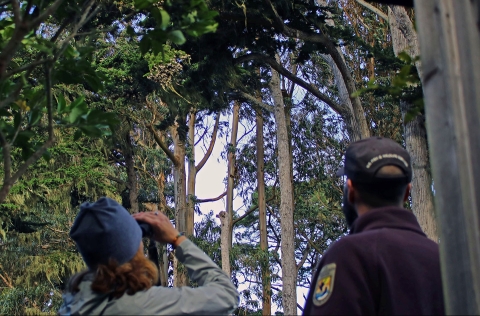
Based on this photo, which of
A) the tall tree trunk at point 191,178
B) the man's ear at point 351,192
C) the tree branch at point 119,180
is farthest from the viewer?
the tall tree trunk at point 191,178

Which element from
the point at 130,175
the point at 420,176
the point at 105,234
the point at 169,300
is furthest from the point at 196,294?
the point at 130,175

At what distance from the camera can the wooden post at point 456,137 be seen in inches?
44.8

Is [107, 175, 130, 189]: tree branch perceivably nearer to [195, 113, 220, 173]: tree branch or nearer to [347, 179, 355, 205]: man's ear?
[195, 113, 220, 173]: tree branch

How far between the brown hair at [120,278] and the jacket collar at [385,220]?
2.21 ft

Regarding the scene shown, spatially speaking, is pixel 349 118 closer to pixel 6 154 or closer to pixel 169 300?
pixel 6 154

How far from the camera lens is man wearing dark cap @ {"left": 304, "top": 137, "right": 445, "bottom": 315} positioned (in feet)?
5.53

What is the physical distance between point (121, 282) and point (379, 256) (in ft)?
2.54

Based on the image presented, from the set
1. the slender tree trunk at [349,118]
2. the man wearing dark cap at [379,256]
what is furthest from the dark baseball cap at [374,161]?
the slender tree trunk at [349,118]

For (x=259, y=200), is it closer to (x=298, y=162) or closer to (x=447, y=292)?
(x=298, y=162)

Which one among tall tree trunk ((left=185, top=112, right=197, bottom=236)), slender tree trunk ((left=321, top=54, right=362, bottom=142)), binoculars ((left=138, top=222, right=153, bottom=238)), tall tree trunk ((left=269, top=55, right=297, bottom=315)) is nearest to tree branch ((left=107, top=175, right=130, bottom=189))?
tall tree trunk ((left=185, top=112, right=197, bottom=236))

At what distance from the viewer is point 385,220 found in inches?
73.4

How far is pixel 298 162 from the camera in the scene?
2455cm

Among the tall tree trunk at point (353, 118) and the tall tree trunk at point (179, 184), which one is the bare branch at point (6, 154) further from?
the tall tree trunk at point (179, 184)

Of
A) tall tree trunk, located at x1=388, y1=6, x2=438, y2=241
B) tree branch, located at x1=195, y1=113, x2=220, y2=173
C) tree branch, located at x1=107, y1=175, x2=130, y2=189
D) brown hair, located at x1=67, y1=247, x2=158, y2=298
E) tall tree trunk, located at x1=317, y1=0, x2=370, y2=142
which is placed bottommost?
brown hair, located at x1=67, y1=247, x2=158, y2=298
